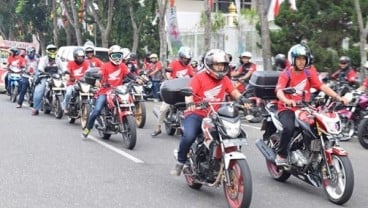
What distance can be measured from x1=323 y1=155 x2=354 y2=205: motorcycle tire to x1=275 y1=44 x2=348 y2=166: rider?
80 centimetres

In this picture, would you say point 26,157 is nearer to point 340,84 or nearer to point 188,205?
point 188,205

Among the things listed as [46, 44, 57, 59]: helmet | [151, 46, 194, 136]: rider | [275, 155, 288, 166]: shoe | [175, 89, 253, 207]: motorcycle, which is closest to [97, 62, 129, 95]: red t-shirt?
[151, 46, 194, 136]: rider

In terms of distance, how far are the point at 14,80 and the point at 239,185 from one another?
50.7ft

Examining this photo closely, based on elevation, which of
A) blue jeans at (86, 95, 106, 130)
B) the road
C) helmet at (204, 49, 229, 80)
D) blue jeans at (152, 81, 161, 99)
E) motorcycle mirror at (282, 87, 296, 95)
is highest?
helmet at (204, 49, 229, 80)

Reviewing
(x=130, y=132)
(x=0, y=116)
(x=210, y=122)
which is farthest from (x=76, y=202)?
(x=0, y=116)

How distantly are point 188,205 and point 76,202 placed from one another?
1231 mm

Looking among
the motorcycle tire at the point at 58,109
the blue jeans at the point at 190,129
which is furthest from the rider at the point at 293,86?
the motorcycle tire at the point at 58,109

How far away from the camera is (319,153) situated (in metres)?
7.46

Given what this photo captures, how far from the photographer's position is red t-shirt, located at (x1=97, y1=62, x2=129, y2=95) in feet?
38.2

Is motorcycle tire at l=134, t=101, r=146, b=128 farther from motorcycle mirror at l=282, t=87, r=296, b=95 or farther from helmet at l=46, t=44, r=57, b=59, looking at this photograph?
motorcycle mirror at l=282, t=87, r=296, b=95

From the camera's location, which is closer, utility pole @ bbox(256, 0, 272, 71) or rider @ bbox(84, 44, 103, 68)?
rider @ bbox(84, 44, 103, 68)

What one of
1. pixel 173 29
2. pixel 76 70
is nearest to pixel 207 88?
pixel 76 70

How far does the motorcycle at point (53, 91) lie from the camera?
16.0 m

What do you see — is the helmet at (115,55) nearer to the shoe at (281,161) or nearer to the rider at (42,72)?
the shoe at (281,161)
